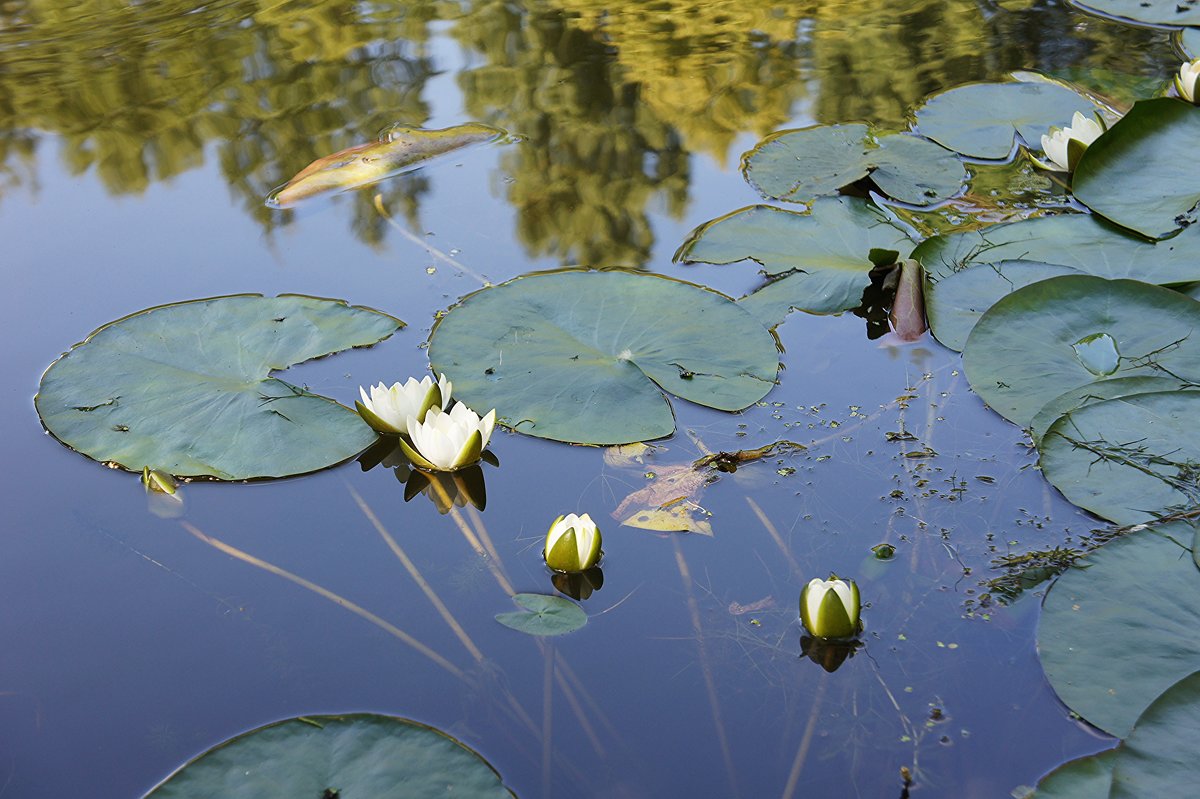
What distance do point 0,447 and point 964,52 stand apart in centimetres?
327

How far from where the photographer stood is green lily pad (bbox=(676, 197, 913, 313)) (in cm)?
231

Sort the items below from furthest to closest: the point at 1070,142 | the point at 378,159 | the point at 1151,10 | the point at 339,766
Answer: the point at 1151,10, the point at 378,159, the point at 1070,142, the point at 339,766

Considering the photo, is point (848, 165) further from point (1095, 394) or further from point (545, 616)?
point (545, 616)

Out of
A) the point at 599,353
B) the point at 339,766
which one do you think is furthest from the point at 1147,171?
the point at 339,766

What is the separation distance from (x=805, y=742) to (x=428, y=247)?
1674 millimetres

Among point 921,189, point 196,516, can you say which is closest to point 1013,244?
point 921,189

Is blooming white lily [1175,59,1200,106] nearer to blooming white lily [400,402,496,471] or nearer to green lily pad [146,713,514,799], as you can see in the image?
→ blooming white lily [400,402,496,471]

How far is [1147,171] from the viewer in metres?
2.44

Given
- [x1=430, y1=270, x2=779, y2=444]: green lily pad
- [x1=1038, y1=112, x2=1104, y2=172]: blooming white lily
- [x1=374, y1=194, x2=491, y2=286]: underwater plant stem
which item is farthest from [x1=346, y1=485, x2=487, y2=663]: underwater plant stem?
[x1=1038, y1=112, x2=1104, y2=172]: blooming white lily

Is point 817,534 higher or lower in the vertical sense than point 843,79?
lower

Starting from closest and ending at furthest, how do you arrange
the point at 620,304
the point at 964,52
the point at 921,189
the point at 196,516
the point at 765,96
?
1. the point at 196,516
2. the point at 620,304
3. the point at 921,189
4. the point at 765,96
5. the point at 964,52

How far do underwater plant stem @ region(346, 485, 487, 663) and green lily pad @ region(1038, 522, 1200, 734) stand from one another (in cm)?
83

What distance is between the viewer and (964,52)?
3600 millimetres

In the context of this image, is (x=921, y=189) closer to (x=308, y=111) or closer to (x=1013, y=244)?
(x=1013, y=244)
